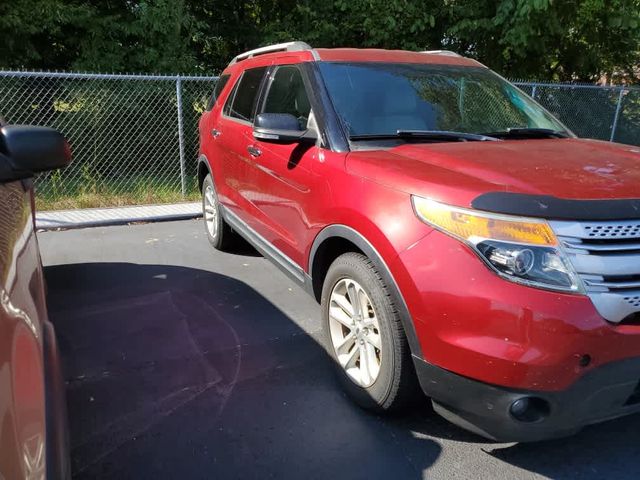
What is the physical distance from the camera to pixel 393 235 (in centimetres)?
235

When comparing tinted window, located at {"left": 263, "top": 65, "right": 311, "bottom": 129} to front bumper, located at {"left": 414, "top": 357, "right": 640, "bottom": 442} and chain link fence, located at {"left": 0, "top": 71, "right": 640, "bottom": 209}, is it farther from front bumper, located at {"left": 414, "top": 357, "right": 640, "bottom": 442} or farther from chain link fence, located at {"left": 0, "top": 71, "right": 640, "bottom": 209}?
chain link fence, located at {"left": 0, "top": 71, "right": 640, "bottom": 209}

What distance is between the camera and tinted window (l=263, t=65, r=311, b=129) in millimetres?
3408

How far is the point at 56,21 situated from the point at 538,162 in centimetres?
867

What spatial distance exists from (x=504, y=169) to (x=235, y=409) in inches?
71.8

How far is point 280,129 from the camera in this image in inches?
125

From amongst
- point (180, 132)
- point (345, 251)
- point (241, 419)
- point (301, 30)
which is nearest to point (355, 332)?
point (345, 251)

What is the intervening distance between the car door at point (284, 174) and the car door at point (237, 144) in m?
0.10

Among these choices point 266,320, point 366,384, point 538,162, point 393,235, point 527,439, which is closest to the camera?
point 527,439

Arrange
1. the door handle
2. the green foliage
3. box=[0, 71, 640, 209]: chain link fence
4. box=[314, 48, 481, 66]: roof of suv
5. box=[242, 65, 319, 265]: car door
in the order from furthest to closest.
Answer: the green foliage
box=[0, 71, 640, 209]: chain link fence
the door handle
box=[314, 48, 481, 66]: roof of suv
box=[242, 65, 319, 265]: car door

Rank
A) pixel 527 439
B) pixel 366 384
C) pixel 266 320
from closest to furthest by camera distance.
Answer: pixel 527 439, pixel 366 384, pixel 266 320

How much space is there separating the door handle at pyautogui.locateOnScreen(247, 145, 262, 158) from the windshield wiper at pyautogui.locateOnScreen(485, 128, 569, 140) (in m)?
1.57

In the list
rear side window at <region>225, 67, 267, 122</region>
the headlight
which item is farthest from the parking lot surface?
rear side window at <region>225, 67, 267, 122</region>

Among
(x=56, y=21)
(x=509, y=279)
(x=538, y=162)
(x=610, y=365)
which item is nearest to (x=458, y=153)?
(x=538, y=162)

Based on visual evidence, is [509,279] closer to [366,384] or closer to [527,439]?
[527,439]
